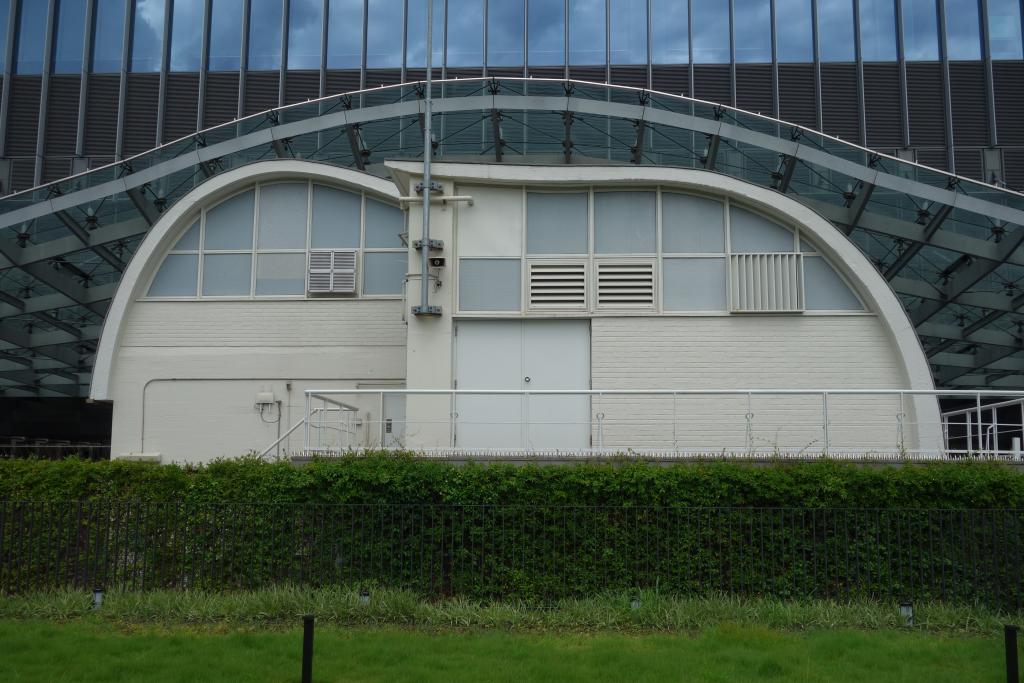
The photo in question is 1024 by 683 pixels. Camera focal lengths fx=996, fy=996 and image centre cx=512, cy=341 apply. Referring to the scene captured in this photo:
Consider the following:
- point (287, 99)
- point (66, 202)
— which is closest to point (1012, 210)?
point (66, 202)

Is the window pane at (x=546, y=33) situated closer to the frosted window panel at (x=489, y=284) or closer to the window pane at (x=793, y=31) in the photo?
the window pane at (x=793, y=31)

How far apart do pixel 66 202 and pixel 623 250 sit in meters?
12.8

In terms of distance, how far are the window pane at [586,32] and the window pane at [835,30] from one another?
7.71 metres

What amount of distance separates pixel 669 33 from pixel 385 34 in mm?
10173

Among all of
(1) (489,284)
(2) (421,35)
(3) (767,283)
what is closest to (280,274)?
(1) (489,284)

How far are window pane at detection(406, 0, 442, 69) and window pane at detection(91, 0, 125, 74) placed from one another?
10486 mm

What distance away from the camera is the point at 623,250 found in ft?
60.5

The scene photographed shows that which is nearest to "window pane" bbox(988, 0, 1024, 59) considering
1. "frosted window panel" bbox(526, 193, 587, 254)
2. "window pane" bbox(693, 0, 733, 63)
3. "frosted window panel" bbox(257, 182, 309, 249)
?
"window pane" bbox(693, 0, 733, 63)

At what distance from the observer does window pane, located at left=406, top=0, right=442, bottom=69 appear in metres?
35.5

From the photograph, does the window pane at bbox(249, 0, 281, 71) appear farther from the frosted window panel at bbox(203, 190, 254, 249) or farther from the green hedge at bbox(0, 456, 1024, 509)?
the green hedge at bbox(0, 456, 1024, 509)

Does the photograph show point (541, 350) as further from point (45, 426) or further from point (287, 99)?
point (45, 426)

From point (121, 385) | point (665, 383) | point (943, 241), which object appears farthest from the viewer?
point (943, 241)

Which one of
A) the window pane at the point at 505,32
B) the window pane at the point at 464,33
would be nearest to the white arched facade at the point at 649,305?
the window pane at the point at 505,32

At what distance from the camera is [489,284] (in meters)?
18.3
